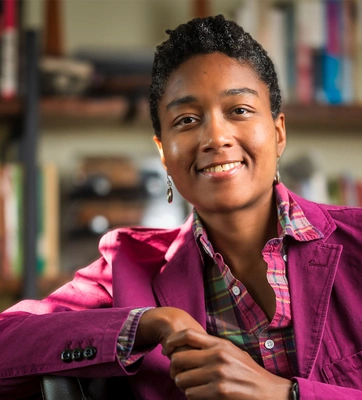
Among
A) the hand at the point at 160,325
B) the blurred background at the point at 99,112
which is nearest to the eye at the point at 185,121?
the hand at the point at 160,325

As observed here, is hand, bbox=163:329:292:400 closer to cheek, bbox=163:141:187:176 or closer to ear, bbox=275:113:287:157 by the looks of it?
cheek, bbox=163:141:187:176

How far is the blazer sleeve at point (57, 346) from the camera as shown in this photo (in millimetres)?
1098

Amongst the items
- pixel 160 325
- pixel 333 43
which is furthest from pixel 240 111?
pixel 333 43

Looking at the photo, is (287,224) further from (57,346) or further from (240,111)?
(57,346)

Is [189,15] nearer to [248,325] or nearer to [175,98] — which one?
[175,98]

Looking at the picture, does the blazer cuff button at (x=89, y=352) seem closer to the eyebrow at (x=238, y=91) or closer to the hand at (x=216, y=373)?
the hand at (x=216, y=373)

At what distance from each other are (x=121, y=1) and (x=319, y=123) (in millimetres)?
813

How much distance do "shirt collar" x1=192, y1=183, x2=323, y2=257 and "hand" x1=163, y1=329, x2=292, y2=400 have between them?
0.96 ft

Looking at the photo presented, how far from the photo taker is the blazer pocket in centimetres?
116

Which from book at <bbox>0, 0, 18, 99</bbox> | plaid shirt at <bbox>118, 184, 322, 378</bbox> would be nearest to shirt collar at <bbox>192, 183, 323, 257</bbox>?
plaid shirt at <bbox>118, 184, 322, 378</bbox>

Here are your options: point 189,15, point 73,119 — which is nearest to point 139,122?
point 73,119

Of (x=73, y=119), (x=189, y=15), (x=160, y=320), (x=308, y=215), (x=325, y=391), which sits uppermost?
(x=189, y=15)

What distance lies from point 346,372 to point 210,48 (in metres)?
0.59

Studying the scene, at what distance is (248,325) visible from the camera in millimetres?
1264
